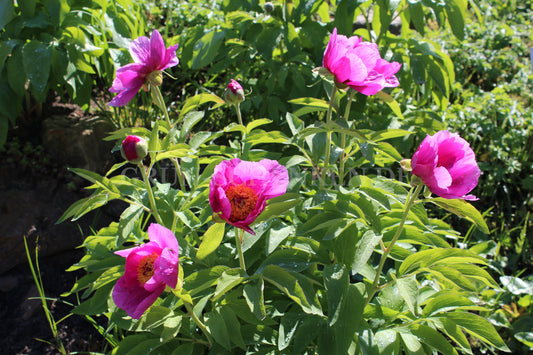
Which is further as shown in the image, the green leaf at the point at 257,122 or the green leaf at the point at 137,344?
the green leaf at the point at 257,122

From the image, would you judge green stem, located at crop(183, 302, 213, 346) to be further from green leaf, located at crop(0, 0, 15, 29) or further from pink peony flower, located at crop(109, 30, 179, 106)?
green leaf, located at crop(0, 0, 15, 29)

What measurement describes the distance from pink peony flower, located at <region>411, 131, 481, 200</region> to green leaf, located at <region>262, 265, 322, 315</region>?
1.13 feet

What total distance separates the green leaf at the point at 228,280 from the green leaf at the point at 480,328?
0.56m

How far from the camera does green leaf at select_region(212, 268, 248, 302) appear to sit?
96 cm

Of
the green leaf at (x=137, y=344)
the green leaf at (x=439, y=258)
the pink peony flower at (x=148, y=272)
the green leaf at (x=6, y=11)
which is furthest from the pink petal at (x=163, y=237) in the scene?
the green leaf at (x=6, y=11)

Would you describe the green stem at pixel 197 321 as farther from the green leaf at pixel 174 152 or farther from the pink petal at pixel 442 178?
the pink petal at pixel 442 178

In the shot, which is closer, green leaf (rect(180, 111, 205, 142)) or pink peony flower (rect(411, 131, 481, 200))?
pink peony flower (rect(411, 131, 481, 200))

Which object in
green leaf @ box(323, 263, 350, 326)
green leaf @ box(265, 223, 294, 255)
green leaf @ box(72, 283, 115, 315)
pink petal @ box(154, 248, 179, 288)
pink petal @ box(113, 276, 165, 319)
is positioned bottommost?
green leaf @ box(72, 283, 115, 315)

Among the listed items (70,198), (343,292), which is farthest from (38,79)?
(343,292)

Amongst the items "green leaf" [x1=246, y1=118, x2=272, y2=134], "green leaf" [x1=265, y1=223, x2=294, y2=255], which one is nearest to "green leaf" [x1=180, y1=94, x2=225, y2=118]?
"green leaf" [x1=246, y1=118, x2=272, y2=134]

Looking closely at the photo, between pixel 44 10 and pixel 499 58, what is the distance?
2.98 m

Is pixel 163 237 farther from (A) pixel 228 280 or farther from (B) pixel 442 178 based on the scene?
(B) pixel 442 178

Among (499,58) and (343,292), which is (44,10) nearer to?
(343,292)

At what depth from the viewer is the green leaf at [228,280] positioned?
96 cm
